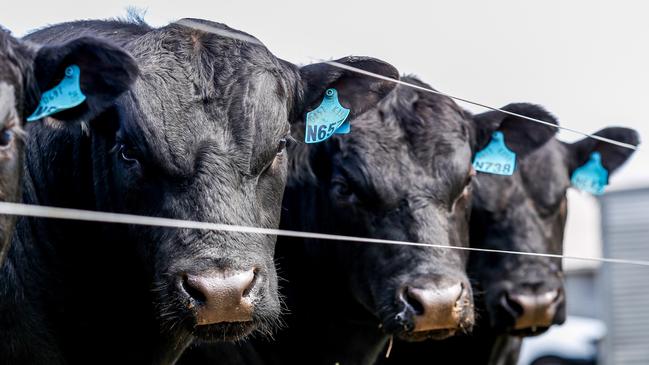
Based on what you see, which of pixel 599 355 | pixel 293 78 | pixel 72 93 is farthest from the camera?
pixel 599 355

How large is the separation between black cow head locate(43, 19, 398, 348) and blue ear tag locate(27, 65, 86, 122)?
22cm

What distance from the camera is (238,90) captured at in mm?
4582

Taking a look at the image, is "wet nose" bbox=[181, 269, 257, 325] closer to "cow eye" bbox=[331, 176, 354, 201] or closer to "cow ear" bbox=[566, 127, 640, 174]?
"cow eye" bbox=[331, 176, 354, 201]

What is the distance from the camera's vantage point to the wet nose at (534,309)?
6723mm

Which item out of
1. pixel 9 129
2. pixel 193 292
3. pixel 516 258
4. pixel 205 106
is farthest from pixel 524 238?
pixel 9 129

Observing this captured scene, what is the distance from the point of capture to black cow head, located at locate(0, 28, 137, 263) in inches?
155

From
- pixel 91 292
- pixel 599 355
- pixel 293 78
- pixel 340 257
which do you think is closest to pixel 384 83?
pixel 293 78

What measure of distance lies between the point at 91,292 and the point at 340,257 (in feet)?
5.37

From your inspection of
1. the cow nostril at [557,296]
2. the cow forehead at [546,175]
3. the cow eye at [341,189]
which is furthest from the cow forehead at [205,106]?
the cow forehead at [546,175]

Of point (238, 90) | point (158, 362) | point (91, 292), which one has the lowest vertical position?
point (158, 362)

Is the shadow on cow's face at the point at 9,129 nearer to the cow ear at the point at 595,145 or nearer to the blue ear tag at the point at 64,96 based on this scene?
the blue ear tag at the point at 64,96

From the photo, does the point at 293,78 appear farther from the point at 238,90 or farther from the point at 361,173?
the point at 361,173

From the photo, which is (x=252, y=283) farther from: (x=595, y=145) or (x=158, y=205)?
(x=595, y=145)

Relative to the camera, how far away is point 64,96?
14.0ft
